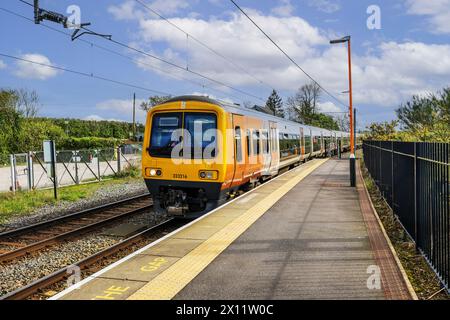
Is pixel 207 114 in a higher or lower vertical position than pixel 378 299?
higher

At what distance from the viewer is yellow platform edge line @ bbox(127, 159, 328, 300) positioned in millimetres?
5031

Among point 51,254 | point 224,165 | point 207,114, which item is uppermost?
point 207,114

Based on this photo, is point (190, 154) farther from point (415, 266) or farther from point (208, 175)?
point (415, 266)

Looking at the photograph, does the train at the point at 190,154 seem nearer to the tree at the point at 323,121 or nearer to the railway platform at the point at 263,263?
the railway platform at the point at 263,263

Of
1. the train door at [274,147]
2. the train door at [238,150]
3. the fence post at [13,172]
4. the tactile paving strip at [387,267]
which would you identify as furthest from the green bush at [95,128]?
the tactile paving strip at [387,267]

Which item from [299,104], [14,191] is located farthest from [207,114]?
[299,104]

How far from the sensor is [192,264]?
20.1 feet

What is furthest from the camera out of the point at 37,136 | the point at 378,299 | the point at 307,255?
the point at 37,136

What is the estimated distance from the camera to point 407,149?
7.61 meters

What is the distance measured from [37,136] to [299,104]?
53.9 m

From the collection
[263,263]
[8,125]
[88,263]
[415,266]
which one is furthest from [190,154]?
[8,125]

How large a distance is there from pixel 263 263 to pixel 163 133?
202 inches
